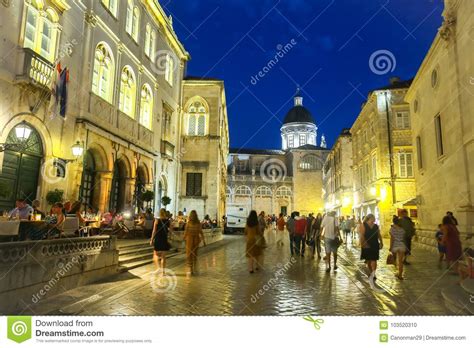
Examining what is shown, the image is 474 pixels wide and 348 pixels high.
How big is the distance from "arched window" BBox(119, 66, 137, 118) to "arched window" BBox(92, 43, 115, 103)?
117 cm

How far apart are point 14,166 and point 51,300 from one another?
7144 mm

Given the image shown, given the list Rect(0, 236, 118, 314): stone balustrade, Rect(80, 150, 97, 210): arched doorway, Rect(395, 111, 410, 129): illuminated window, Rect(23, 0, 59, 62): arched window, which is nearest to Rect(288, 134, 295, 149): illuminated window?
Rect(395, 111, 410, 129): illuminated window

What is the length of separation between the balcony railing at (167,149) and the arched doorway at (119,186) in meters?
5.43

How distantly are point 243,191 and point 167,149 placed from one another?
1875 inches

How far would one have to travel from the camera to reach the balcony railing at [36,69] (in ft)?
37.4

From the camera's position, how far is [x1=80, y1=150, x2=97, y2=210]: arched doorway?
16453mm

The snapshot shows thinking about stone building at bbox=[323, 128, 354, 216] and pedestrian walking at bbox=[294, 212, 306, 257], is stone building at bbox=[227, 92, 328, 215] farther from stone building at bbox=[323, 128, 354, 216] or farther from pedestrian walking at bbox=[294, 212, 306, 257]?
pedestrian walking at bbox=[294, 212, 306, 257]

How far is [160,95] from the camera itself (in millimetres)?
24812

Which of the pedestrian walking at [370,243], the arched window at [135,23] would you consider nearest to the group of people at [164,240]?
the pedestrian walking at [370,243]

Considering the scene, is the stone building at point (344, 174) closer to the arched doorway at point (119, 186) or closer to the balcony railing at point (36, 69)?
the arched doorway at point (119, 186)

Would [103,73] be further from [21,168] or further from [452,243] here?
[452,243]

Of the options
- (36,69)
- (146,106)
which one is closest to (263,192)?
(146,106)

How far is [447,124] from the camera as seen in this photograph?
14938 mm
